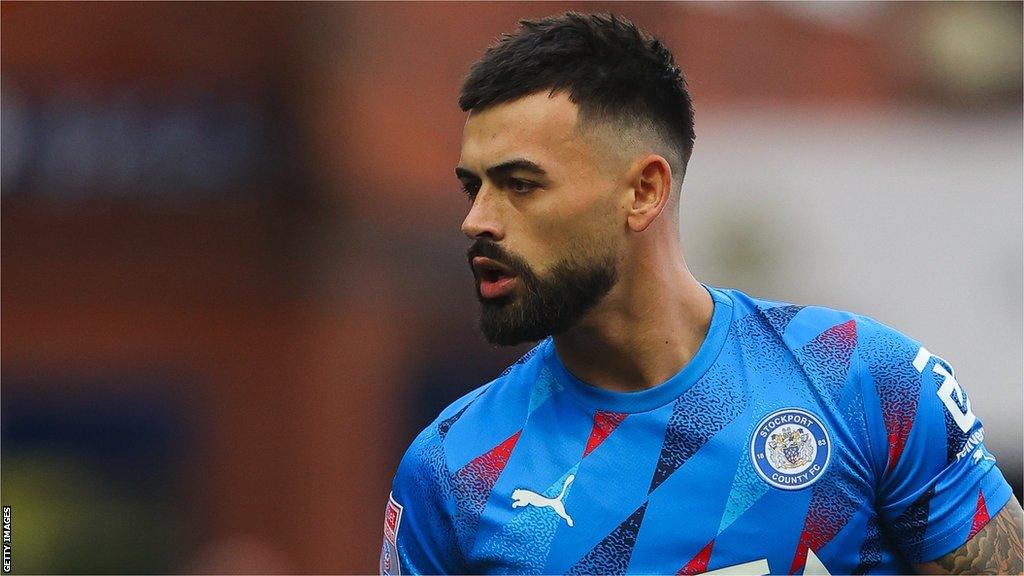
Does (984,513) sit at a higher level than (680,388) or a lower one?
lower

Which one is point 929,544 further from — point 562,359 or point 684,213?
point 684,213

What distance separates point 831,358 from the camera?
3207mm

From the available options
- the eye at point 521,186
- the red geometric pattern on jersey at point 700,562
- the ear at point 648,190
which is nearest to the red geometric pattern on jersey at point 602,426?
the red geometric pattern on jersey at point 700,562

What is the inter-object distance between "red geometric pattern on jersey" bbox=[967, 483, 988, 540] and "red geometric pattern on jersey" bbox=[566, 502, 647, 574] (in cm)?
80

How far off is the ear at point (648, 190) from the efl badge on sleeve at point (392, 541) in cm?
98

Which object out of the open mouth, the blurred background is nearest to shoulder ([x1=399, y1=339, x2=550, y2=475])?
the open mouth

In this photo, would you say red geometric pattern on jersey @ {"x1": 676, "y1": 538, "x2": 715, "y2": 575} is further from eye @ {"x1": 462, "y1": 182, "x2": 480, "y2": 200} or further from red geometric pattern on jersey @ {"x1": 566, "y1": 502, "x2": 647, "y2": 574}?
eye @ {"x1": 462, "y1": 182, "x2": 480, "y2": 200}

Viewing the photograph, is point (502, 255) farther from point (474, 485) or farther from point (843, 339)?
point (843, 339)

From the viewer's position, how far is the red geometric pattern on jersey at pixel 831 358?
125 inches

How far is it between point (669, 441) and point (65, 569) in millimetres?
Result: 8877

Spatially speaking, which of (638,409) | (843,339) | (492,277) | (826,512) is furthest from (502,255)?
(826,512)

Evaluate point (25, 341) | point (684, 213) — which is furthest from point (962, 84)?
point (25, 341)

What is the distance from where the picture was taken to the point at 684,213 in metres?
11.4

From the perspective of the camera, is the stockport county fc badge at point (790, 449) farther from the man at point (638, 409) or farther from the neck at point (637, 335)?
the neck at point (637, 335)
